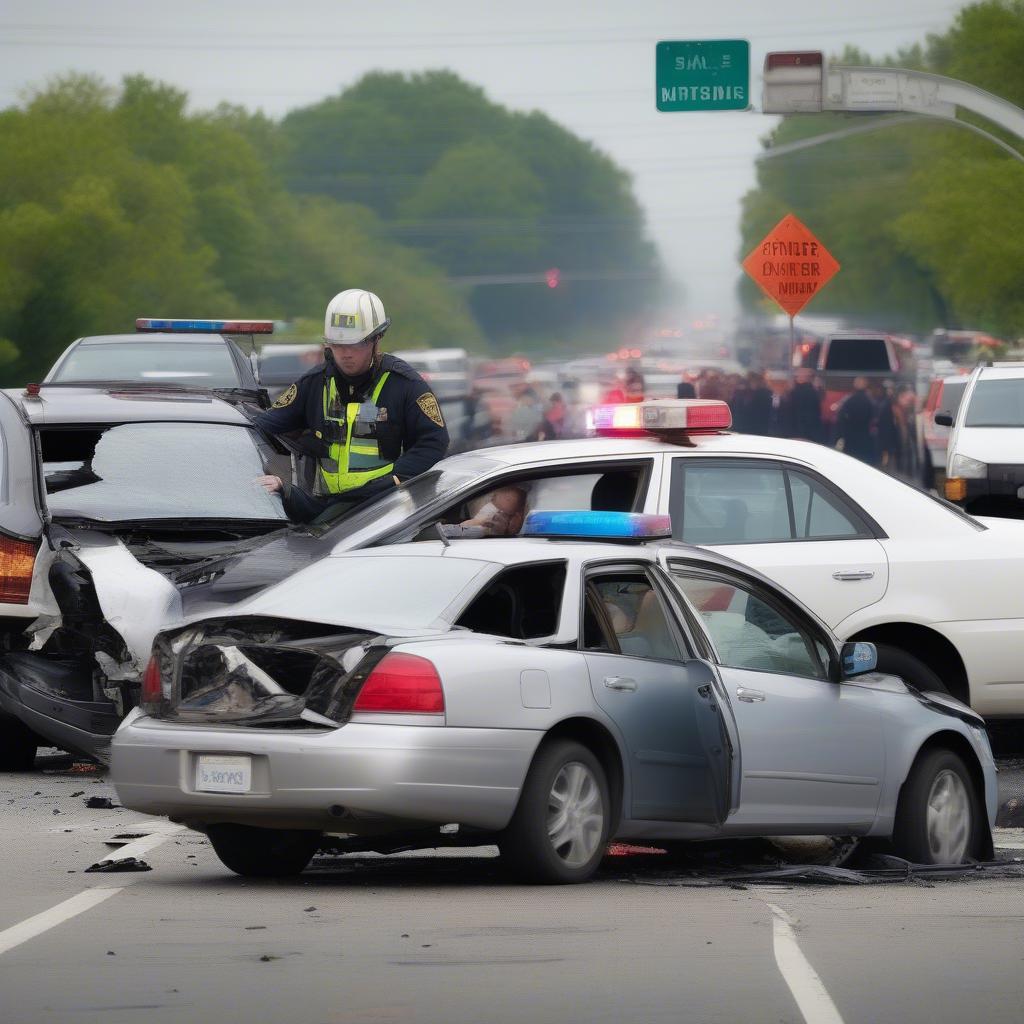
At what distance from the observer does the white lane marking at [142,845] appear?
28.8 feet

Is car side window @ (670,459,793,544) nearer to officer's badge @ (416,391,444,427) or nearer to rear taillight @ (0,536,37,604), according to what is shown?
officer's badge @ (416,391,444,427)

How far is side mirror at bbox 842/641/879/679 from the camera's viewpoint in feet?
29.3

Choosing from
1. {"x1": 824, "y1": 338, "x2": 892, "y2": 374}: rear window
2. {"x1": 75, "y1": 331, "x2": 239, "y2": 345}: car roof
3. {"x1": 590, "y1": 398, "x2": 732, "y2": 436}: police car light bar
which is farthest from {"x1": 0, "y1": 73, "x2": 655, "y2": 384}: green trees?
{"x1": 590, "y1": 398, "x2": 732, "y2": 436}: police car light bar

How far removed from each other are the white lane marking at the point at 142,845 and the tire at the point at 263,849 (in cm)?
45

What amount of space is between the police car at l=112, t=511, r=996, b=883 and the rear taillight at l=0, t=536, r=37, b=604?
2529 millimetres

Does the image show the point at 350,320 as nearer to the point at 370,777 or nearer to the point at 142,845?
the point at 142,845

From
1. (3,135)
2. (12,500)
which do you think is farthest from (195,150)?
(12,500)

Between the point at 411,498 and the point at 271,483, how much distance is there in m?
1.39

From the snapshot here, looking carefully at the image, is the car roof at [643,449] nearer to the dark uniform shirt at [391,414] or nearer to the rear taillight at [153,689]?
the dark uniform shirt at [391,414]

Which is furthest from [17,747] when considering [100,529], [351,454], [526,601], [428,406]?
[526,601]

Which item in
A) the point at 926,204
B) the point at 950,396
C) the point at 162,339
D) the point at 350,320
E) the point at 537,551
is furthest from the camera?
the point at 926,204

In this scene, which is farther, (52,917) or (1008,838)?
(1008,838)

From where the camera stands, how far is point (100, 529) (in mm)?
10977

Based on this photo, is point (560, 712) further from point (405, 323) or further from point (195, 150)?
point (405, 323)
